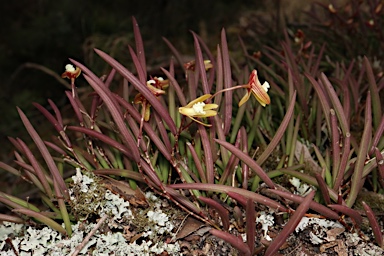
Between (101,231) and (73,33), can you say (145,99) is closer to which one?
(101,231)

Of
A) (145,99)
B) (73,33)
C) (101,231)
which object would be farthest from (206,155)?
(73,33)

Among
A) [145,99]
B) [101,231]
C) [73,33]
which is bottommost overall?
[73,33]

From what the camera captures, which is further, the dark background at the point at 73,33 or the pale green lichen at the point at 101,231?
the dark background at the point at 73,33

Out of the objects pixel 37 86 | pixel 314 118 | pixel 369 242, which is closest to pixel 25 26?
pixel 37 86

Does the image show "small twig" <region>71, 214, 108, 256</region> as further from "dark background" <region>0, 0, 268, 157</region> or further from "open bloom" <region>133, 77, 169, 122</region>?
"dark background" <region>0, 0, 268, 157</region>

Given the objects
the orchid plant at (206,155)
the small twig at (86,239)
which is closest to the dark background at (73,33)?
the orchid plant at (206,155)

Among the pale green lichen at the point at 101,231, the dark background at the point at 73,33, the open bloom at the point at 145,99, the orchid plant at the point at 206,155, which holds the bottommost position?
the dark background at the point at 73,33

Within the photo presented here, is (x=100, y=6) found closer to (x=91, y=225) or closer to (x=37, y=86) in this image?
(x=37, y=86)

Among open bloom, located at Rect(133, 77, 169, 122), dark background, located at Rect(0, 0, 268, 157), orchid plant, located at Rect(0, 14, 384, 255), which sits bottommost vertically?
dark background, located at Rect(0, 0, 268, 157)

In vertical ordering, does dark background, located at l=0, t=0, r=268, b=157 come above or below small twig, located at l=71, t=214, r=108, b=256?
below

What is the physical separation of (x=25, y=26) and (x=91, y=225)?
3.55m

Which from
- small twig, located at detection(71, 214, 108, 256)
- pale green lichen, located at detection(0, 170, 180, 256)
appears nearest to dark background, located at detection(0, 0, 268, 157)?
pale green lichen, located at detection(0, 170, 180, 256)

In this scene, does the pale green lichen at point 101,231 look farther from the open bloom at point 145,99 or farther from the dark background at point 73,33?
the dark background at point 73,33

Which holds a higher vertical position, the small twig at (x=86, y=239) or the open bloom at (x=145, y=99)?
the open bloom at (x=145, y=99)
